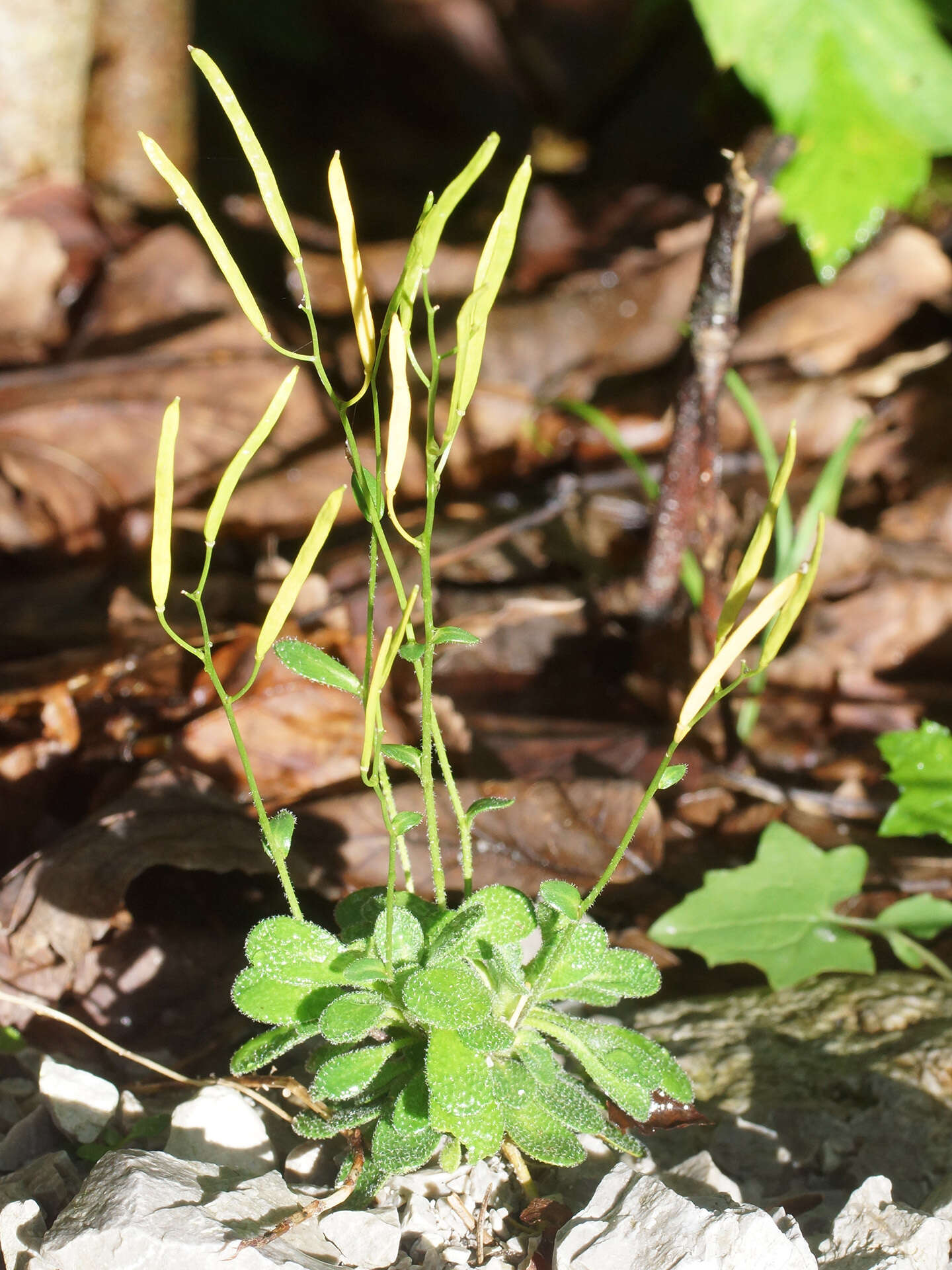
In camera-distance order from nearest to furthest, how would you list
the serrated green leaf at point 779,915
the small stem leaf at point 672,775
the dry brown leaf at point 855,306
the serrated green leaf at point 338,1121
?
the small stem leaf at point 672,775, the serrated green leaf at point 338,1121, the serrated green leaf at point 779,915, the dry brown leaf at point 855,306

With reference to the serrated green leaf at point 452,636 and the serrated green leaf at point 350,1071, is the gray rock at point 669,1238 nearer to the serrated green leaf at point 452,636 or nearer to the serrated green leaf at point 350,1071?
the serrated green leaf at point 350,1071

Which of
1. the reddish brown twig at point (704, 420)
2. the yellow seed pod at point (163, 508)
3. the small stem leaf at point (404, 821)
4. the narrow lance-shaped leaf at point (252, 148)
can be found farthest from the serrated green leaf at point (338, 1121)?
the reddish brown twig at point (704, 420)

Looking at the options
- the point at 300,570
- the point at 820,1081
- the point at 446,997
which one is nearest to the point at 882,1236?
the point at 820,1081

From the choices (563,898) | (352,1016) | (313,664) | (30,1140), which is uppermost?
(313,664)

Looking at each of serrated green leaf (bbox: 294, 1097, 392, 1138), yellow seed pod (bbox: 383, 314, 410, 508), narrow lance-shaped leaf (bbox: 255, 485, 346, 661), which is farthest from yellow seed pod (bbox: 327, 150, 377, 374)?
serrated green leaf (bbox: 294, 1097, 392, 1138)

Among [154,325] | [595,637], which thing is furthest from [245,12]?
[595,637]

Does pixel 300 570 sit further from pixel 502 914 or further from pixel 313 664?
pixel 502 914
